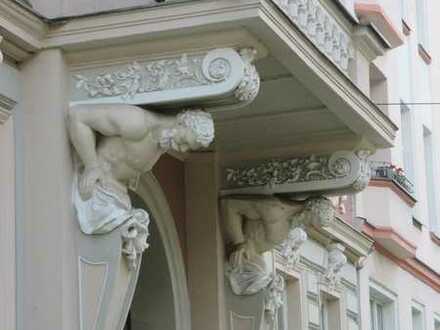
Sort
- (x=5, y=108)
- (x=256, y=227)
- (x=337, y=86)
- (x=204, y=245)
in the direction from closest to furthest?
(x=5, y=108)
(x=337, y=86)
(x=204, y=245)
(x=256, y=227)

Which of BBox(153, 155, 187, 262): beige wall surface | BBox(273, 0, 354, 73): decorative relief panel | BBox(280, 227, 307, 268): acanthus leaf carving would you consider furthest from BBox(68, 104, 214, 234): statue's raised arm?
BBox(280, 227, 307, 268): acanthus leaf carving

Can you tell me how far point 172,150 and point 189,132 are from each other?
677 millimetres

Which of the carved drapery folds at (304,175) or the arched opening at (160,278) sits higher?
the carved drapery folds at (304,175)

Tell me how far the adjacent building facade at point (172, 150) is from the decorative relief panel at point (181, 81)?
0.03ft

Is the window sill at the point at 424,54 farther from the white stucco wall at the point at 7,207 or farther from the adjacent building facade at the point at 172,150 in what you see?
the white stucco wall at the point at 7,207

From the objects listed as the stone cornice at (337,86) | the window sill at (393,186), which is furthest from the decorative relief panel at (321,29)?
the window sill at (393,186)

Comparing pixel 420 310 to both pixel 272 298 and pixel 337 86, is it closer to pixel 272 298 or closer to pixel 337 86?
pixel 272 298

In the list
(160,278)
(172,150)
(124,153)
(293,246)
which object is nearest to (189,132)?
(124,153)

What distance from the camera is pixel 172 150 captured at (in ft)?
43.7

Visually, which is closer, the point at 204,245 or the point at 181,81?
the point at 181,81

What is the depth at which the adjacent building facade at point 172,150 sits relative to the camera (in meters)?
12.5

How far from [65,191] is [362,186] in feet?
10.2

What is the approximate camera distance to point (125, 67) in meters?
12.8

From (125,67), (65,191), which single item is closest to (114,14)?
(125,67)
